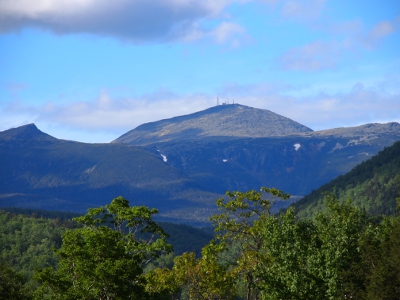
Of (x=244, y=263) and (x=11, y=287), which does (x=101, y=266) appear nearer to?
(x=244, y=263)

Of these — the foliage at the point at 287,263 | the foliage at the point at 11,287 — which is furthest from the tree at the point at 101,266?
the foliage at the point at 11,287

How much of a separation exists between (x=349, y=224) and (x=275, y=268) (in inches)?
363

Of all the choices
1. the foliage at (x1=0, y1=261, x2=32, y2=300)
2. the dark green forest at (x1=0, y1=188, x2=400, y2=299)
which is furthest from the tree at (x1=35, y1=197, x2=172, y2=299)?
the foliage at (x1=0, y1=261, x2=32, y2=300)

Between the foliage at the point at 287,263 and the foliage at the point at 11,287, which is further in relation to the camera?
the foliage at the point at 11,287

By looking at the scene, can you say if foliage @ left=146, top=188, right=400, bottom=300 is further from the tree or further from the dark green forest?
the tree

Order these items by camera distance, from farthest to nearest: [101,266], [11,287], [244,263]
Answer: [11,287] → [244,263] → [101,266]

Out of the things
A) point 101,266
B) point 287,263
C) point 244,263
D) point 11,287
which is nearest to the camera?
point 101,266

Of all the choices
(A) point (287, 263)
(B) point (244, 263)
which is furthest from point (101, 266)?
(A) point (287, 263)

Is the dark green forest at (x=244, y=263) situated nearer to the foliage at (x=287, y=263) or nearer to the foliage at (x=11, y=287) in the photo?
the foliage at (x=287, y=263)

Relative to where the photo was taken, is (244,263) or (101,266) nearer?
(101,266)

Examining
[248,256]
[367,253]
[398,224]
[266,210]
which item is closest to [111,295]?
[248,256]

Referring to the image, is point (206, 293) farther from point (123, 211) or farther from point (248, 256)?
point (123, 211)

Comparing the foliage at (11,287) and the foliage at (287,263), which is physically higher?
the foliage at (287,263)

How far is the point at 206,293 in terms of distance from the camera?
6556 cm
